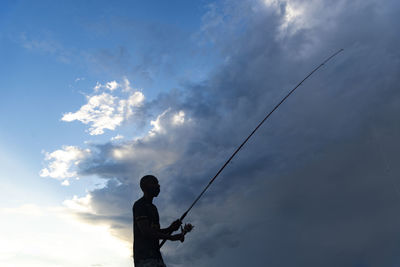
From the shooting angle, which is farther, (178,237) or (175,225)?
(175,225)

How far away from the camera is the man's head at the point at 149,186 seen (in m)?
6.46

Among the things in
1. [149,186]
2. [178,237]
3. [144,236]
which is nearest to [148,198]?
[149,186]

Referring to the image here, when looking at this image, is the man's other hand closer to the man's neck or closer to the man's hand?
the man's hand

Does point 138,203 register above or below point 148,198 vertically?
below

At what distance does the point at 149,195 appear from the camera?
→ 6.45m

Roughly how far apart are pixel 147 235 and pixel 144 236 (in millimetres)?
104

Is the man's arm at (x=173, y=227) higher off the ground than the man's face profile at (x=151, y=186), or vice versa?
the man's face profile at (x=151, y=186)

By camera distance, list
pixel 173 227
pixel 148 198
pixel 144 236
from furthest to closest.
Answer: pixel 173 227 → pixel 148 198 → pixel 144 236

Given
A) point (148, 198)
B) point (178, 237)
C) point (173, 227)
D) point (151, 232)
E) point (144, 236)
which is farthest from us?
point (173, 227)

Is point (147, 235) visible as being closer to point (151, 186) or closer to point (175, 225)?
point (175, 225)

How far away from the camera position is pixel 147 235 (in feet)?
19.4

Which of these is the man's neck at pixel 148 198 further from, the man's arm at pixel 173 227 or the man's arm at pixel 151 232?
the man's arm at pixel 173 227

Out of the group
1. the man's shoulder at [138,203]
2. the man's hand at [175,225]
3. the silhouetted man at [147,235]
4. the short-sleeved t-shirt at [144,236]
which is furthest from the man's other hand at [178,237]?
the man's shoulder at [138,203]

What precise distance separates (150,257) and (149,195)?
1142 mm
